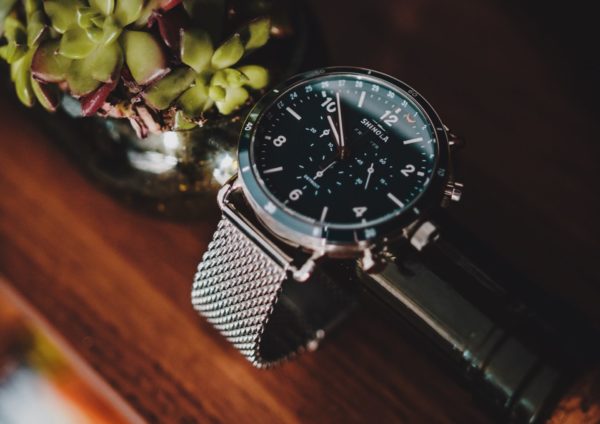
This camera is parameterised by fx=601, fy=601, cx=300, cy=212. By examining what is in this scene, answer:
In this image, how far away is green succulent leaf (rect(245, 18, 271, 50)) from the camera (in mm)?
526

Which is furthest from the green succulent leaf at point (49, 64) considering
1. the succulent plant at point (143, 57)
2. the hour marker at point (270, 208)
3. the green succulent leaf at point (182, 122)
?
the hour marker at point (270, 208)

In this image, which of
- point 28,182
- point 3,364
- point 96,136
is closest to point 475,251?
point 96,136

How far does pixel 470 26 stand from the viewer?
0.85 metres

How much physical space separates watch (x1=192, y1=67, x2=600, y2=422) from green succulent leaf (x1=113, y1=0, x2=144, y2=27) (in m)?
0.13

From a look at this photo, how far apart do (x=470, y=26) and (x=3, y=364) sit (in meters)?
0.90

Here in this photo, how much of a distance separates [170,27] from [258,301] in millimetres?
254

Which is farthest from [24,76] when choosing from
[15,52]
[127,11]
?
[127,11]

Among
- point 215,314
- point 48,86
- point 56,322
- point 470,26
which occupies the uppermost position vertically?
point 470,26

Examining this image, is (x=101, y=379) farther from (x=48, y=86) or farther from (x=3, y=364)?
(x=3, y=364)

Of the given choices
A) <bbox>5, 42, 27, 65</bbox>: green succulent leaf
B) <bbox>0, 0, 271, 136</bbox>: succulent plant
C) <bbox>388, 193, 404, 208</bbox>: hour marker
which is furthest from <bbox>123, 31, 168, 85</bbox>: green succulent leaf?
<bbox>388, 193, 404, 208</bbox>: hour marker

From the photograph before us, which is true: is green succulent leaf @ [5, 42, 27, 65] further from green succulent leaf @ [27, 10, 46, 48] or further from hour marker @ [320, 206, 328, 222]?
hour marker @ [320, 206, 328, 222]

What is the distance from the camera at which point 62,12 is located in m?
0.52

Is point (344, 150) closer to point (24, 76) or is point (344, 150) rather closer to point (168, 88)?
point (168, 88)

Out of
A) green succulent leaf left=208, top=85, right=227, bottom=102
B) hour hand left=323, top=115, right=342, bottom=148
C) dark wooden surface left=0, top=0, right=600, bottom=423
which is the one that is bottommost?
dark wooden surface left=0, top=0, right=600, bottom=423
